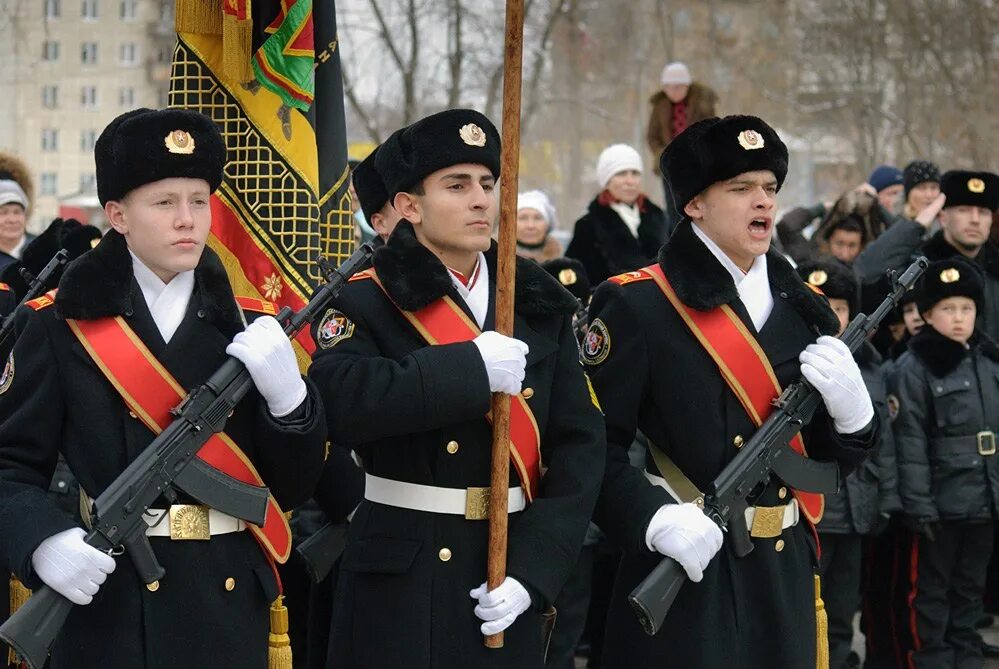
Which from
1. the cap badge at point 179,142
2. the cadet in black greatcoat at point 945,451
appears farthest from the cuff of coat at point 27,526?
the cadet in black greatcoat at point 945,451

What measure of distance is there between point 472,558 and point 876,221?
6135 mm

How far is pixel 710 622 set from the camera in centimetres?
456

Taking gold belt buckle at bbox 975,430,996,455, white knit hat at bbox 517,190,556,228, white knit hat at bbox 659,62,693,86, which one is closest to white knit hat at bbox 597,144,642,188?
white knit hat at bbox 517,190,556,228

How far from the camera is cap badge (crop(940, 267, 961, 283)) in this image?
7.41 m

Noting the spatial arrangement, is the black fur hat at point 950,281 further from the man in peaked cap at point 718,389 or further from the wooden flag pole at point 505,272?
the wooden flag pole at point 505,272

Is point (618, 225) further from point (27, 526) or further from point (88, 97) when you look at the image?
point (88, 97)

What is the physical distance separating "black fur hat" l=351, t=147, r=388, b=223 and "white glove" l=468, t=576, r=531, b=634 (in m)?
1.88

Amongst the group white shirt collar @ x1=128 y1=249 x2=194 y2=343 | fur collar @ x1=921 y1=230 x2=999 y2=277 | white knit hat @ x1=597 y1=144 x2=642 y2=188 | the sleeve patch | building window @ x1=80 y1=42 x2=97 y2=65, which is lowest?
the sleeve patch

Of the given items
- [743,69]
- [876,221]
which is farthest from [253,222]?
[743,69]

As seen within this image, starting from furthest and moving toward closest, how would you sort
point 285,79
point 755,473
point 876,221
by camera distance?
point 876,221
point 285,79
point 755,473

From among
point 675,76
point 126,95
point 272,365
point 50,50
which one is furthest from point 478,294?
point 126,95

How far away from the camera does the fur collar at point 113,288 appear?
13.4 feet

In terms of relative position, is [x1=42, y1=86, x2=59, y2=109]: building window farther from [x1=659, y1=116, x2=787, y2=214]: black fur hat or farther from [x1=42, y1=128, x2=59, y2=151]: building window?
[x1=659, y1=116, x2=787, y2=214]: black fur hat

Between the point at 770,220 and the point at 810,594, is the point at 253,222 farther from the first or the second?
the point at 810,594
